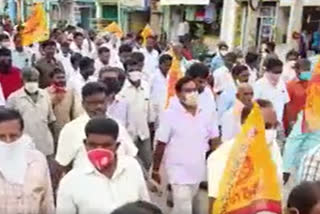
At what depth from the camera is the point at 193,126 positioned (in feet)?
21.0

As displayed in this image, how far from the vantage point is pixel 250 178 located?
4.31m

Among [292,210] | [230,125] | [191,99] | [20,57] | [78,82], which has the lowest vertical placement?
[20,57]

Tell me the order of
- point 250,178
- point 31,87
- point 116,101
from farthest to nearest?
point 116,101
point 31,87
point 250,178

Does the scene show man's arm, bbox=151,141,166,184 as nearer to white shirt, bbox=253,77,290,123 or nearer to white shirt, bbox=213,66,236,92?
white shirt, bbox=253,77,290,123

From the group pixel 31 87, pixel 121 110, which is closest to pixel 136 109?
pixel 121 110

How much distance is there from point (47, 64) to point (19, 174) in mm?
5581

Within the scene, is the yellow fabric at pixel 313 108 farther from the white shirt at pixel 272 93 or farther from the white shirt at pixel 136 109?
the white shirt at pixel 272 93

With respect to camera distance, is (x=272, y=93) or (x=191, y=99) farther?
(x=272, y=93)

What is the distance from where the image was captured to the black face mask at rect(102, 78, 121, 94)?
284 inches

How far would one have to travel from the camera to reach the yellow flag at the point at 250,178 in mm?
4215

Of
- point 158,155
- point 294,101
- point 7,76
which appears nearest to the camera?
point 158,155

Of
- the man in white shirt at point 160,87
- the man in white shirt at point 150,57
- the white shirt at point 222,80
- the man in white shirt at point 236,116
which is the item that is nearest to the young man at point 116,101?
the man in white shirt at point 236,116

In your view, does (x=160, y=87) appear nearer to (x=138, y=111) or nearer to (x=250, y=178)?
(x=138, y=111)

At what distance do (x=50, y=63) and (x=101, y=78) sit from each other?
257 centimetres
